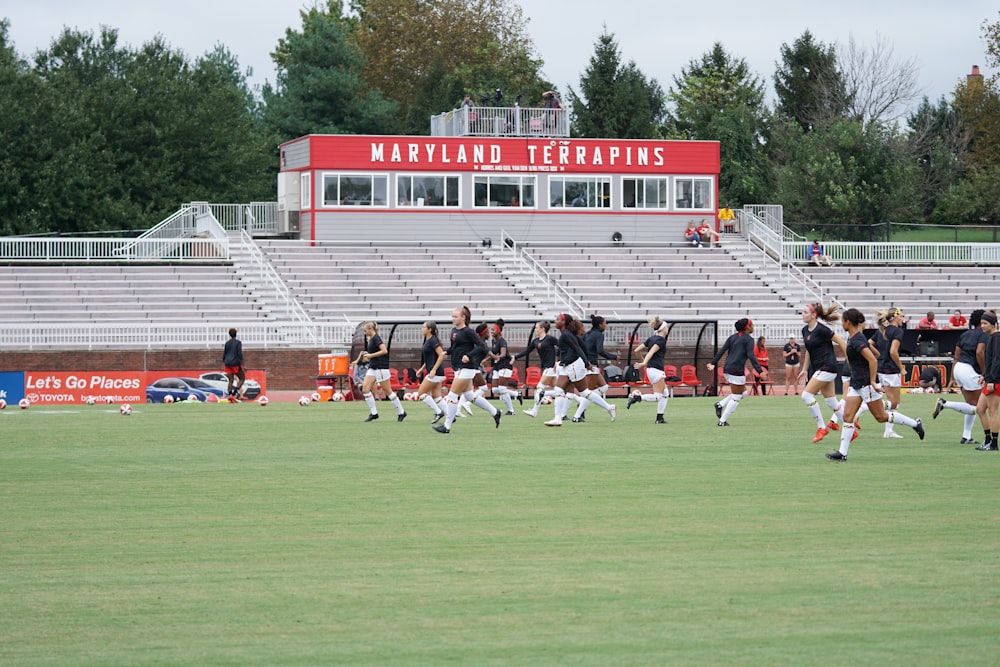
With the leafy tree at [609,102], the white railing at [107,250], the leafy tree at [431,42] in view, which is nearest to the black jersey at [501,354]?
the white railing at [107,250]

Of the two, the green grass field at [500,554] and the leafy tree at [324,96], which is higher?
the leafy tree at [324,96]

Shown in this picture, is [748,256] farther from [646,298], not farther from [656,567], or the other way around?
[656,567]

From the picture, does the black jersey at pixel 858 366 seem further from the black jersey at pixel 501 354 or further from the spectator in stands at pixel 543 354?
the black jersey at pixel 501 354

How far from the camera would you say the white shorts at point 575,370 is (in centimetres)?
2506

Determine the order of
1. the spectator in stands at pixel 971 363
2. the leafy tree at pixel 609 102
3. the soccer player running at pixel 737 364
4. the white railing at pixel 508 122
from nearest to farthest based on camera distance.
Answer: the spectator in stands at pixel 971 363
the soccer player running at pixel 737 364
the white railing at pixel 508 122
the leafy tree at pixel 609 102

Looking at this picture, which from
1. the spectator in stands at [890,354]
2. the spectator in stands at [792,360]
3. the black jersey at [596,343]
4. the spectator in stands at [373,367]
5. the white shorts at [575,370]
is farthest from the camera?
the spectator in stands at [792,360]

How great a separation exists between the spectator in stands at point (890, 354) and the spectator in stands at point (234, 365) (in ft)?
54.0

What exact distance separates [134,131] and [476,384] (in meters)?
45.1

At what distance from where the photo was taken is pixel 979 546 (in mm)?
12016

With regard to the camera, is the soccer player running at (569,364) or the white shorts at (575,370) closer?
the soccer player running at (569,364)

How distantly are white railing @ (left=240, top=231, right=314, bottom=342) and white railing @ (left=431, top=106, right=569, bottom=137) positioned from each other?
1002cm

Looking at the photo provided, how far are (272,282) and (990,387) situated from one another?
31.2m

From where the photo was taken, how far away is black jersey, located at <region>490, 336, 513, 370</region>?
1282 inches

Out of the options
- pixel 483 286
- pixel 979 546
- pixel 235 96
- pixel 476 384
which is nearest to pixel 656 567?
pixel 979 546
